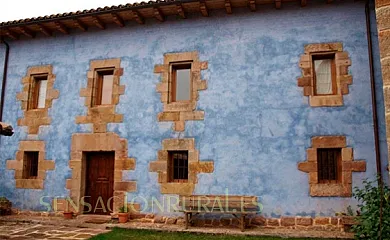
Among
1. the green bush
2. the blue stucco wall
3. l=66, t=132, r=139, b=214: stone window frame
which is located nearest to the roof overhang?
the blue stucco wall

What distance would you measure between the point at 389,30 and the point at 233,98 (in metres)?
4.45

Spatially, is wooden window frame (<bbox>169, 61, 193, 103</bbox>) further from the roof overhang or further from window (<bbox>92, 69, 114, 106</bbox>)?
window (<bbox>92, 69, 114, 106</bbox>)

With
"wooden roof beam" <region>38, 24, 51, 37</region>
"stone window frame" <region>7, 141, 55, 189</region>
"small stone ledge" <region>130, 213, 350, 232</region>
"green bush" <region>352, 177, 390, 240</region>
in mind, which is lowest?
"small stone ledge" <region>130, 213, 350, 232</region>

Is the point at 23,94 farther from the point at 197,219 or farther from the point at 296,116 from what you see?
the point at 296,116

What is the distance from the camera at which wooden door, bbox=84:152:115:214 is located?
327 inches

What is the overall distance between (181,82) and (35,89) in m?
4.15

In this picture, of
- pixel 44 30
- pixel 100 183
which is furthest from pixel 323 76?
pixel 44 30

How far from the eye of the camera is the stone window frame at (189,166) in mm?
7570

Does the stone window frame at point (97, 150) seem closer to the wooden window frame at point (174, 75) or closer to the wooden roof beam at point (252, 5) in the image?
the wooden window frame at point (174, 75)

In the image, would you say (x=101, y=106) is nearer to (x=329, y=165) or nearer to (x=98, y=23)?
(x=98, y=23)

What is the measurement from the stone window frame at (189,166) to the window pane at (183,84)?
1.07 meters

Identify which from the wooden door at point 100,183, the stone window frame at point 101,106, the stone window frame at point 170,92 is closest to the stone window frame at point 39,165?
the wooden door at point 100,183

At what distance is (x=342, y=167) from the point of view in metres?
6.89

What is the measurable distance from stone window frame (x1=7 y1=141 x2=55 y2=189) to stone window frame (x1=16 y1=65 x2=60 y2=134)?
1.22 ft
